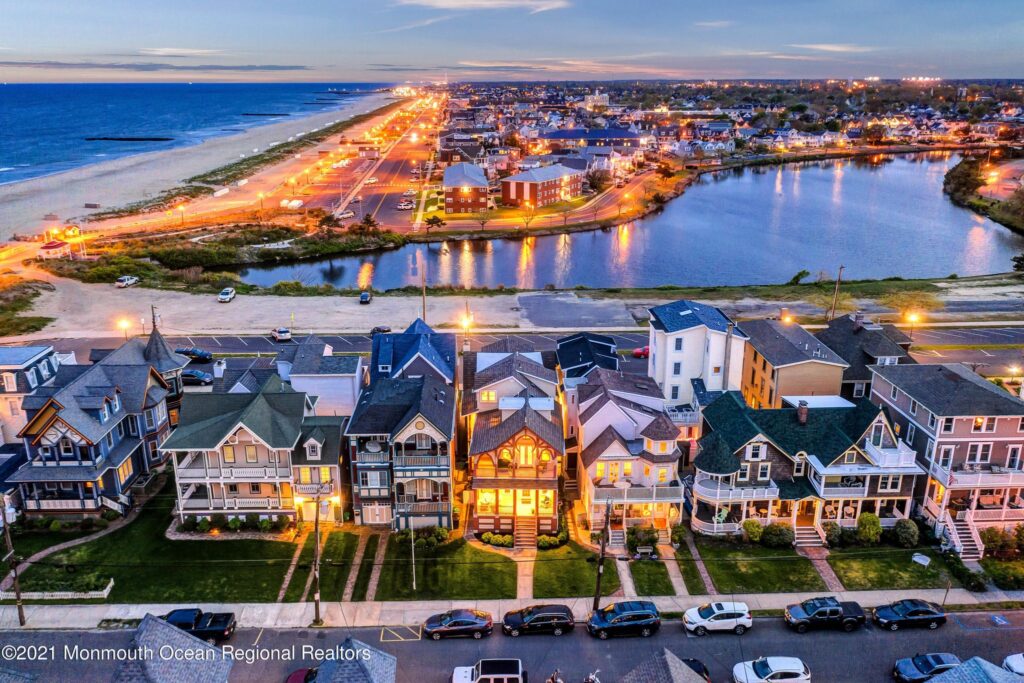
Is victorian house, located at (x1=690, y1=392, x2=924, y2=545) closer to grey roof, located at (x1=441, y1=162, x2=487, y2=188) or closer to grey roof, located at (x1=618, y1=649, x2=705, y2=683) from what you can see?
grey roof, located at (x1=618, y1=649, x2=705, y2=683)

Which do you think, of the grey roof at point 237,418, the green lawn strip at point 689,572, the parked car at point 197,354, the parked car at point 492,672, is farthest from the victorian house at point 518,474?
the parked car at point 197,354

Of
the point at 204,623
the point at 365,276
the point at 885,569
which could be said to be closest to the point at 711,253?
the point at 365,276

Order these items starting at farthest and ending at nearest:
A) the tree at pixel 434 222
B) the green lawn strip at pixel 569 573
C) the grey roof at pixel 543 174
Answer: the grey roof at pixel 543 174 → the tree at pixel 434 222 → the green lawn strip at pixel 569 573

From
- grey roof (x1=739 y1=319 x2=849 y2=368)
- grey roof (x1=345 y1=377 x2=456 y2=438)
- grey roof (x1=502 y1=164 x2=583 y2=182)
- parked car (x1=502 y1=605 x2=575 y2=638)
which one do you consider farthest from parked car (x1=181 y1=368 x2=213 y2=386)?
grey roof (x1=502 y1=164 x2=583 y2=182)

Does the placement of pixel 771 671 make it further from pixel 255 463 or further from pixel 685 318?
pixel 685 318

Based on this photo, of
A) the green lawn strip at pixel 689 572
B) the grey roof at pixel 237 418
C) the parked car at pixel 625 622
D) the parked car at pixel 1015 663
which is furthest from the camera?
the grey roof at pixel 237 418

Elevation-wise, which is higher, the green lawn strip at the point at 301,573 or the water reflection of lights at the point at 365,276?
the green lawn strip at the point at 301,573

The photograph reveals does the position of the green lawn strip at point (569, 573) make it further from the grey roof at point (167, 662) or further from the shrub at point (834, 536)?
the grey roof at point (167, 662)
